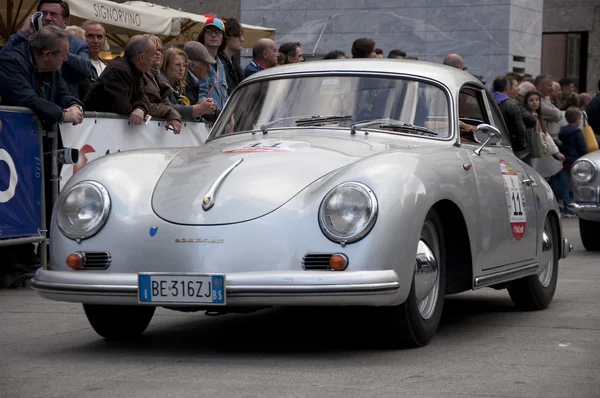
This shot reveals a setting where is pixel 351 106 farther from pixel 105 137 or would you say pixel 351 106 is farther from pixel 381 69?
pixel 105 137

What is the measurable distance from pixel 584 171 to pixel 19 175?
21.5 ft

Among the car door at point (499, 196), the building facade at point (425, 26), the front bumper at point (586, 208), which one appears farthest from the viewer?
the building facade at point (425, 26)

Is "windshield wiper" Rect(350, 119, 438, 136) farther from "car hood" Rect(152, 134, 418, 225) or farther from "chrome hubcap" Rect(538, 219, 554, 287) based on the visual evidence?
"chrome hubcap" Rect(538, 219, 554, 287)

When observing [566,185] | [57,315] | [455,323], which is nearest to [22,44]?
[57,315]

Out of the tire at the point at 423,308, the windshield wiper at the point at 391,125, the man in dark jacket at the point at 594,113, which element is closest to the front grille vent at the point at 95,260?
the tire at the point at 423,308

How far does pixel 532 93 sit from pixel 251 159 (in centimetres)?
995

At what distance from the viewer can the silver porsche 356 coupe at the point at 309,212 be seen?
18.9 ft

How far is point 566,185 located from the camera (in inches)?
709

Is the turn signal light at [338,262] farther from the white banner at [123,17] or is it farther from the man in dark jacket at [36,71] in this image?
the white banner at [123,17]

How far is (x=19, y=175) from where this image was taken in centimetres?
892

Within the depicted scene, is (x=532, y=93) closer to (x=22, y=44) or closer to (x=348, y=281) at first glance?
(x=22, y=44)

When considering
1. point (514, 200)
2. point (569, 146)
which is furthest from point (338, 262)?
point (569, 146)

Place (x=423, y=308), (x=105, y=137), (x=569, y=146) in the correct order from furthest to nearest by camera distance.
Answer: (x=569, y=146)
(x=105, y=137)
(x=423, y=308)

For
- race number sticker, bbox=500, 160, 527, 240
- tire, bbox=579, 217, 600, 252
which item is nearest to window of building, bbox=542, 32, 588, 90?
tire, bbox=579, 217, 600, 252
